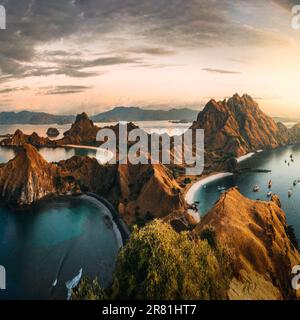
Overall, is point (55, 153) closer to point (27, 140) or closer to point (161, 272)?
point (27, 140)

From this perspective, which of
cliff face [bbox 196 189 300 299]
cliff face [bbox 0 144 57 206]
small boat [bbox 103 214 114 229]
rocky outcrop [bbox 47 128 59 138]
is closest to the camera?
cliff face [bbox 196 189 300 299]

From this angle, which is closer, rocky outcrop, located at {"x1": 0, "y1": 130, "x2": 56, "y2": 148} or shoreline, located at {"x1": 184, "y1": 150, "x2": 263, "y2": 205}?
shoreline, located at {"x1": 184, "y1": 150, "x2": 263, "y2": 205}

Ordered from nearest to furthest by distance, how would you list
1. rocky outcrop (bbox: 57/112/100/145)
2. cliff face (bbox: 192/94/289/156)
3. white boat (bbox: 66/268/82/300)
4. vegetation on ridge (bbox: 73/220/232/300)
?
1. vegetation on ridge (bbox: 73/220/232/300)
2. white boat (bbox: 66/268/82/300)
3. cliff face (bbox: 192/94/289/156)
4. rocky outcrop (bbox: 57/112/100/145)

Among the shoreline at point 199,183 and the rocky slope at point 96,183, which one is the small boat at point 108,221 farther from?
the shoreline at point 199,183

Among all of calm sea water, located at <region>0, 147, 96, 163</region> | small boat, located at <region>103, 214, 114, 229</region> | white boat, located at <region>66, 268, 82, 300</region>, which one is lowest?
white boat, located at <region>66, 268, 82, 300</region>

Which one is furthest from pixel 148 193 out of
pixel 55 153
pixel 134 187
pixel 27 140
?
pixel 27 140

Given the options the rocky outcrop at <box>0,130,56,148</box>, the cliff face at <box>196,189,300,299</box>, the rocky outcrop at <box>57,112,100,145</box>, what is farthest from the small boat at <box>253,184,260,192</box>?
the rocky outcrop at <box>0,130,56,148</box>

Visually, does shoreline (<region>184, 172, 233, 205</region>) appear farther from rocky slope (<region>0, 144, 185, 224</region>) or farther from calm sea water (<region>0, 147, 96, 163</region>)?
calm sea water (<region>0, 147, 96, 163</region>)

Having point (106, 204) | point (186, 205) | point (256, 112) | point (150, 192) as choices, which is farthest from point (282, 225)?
point (256, 112)
